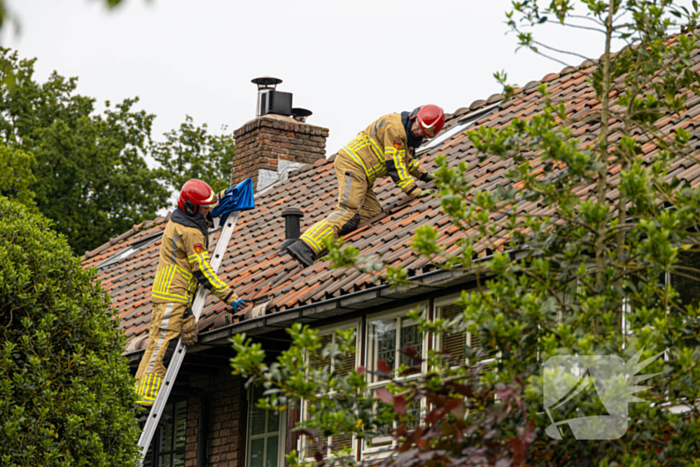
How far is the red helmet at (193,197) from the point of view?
36.0 ft

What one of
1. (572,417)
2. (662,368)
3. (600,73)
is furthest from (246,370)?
(600,73)

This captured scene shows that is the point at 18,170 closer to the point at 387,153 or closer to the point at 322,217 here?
the point at 322,217

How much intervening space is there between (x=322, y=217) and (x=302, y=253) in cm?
215

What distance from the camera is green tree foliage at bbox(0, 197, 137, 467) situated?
27.8 feet

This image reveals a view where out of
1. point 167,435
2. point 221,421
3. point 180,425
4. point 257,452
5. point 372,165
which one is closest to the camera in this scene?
point 372,165

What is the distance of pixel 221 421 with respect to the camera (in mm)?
12961

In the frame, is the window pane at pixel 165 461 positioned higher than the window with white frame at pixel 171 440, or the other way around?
the window with white frame at pixel 171 440

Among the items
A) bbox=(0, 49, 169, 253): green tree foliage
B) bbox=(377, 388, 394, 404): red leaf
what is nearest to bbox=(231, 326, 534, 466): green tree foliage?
bbox=(377, 388, 394, 404): red leaf

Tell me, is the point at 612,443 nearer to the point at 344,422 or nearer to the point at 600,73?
the point at 344,422

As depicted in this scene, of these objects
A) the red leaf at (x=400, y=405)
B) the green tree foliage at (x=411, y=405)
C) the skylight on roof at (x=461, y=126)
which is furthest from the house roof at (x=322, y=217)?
the red leaf at (x=400, y=405)

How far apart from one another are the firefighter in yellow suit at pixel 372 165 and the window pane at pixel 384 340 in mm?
1670

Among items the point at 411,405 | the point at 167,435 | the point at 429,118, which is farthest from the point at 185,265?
the point at 411,405

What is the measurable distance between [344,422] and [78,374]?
518 centimetres

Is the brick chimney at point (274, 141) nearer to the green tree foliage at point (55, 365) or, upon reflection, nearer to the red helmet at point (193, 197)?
the red helmet at point (193, 197)
